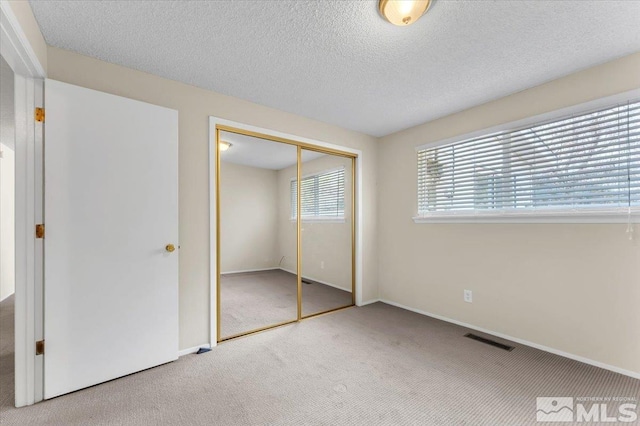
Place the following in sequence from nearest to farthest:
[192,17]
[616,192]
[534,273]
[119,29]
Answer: [192,17]
[119,29]
[616,192]
[534,273]

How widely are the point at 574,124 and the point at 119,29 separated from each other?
3502mm

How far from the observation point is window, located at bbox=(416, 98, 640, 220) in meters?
2.07

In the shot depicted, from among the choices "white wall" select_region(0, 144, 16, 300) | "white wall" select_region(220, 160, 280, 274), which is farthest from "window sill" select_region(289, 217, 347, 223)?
"white wall" select_region(0, 144, 16, 300)

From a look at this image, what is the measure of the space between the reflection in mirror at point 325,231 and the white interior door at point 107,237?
1.51m

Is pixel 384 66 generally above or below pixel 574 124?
above

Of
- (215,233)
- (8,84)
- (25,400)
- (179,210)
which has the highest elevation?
(8,84)

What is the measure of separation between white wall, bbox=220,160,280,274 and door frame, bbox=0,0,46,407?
1289 millimetres

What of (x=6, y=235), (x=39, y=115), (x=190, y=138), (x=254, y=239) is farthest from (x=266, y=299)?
(x=6, y=235)

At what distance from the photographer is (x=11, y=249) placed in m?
4.29

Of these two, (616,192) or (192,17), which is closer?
(192,17)

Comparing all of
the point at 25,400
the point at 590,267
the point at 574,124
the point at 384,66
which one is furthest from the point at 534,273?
the point at 25,400

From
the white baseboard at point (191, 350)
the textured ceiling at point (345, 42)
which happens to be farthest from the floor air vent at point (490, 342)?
the white baseboard at point (191, 350)

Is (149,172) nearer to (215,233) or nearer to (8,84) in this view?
(215,233)

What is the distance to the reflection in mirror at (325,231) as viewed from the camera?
3365 millimetres
